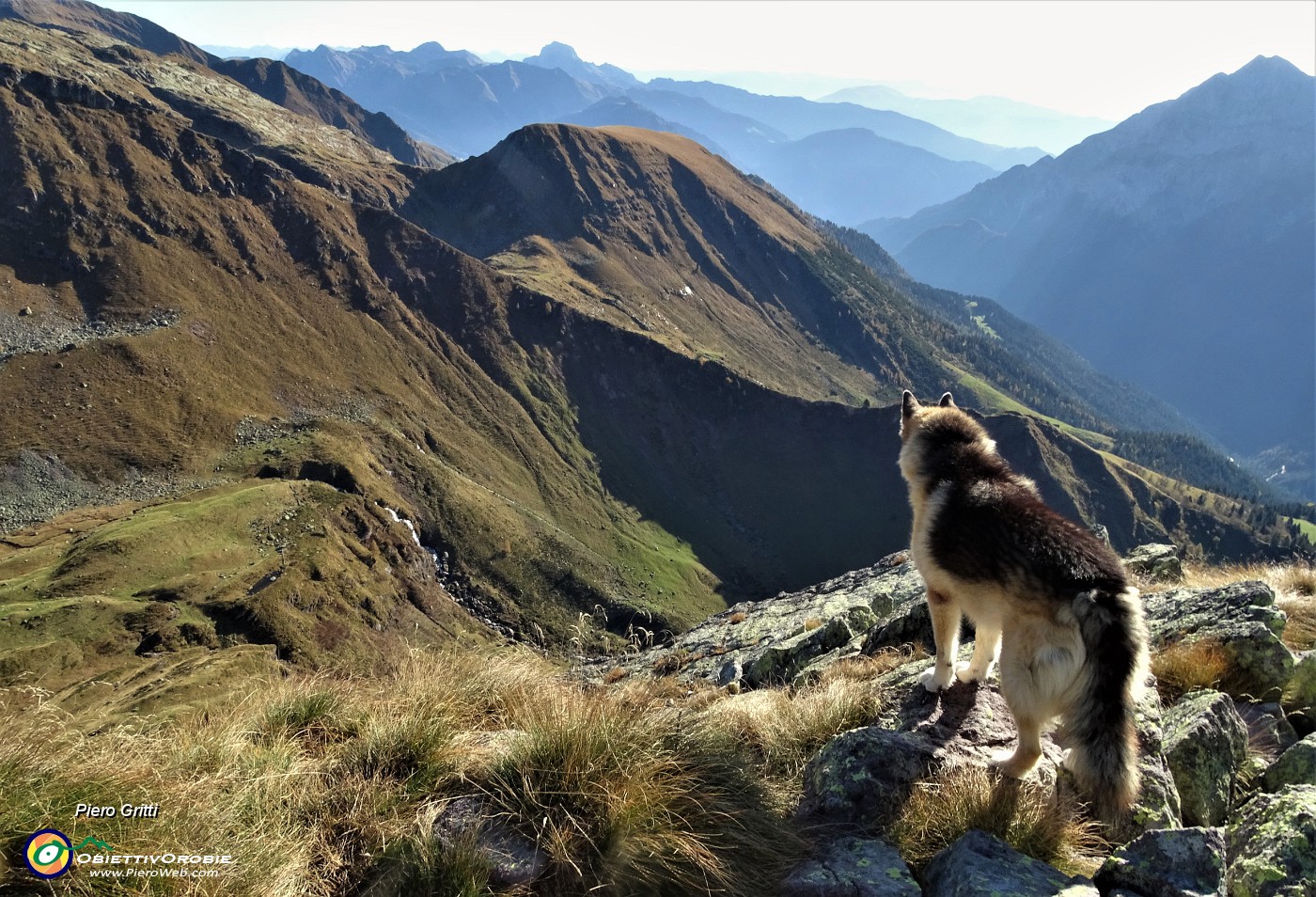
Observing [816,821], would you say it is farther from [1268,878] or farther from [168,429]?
[168,429]

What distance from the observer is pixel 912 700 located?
7.04 meters

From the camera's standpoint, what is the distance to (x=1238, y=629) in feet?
24.0

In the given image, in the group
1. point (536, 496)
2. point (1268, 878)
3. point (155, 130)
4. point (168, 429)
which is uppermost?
point (155, 130)

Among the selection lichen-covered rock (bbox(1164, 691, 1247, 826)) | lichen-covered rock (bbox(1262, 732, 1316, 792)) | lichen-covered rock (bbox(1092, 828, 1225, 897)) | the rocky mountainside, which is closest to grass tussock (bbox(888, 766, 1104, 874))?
lichen-covered rock (bbox(1092, 828, 1225, 897))

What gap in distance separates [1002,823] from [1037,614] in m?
1.58

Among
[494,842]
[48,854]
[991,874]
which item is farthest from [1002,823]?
[48,854]

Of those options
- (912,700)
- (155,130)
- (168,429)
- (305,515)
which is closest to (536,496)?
(305,515)

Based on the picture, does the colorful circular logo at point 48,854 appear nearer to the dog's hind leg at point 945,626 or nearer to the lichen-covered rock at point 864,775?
the lichen-covered rock at point 864,775

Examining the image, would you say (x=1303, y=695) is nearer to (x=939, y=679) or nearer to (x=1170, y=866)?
(x=939, y=679)

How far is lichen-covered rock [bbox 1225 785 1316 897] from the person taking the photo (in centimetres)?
398

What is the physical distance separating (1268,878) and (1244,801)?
2.18 metres

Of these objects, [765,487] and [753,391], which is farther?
[753,391]

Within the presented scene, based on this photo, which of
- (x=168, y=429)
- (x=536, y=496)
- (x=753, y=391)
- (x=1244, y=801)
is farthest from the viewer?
(x=753, y=391)

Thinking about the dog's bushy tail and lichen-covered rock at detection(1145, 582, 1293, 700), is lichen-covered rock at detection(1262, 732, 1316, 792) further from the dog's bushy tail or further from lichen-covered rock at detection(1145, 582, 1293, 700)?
the dog's bushy tail
